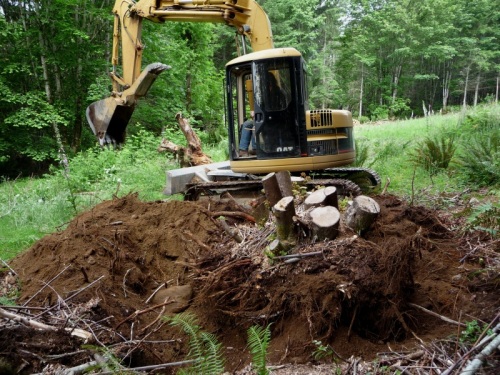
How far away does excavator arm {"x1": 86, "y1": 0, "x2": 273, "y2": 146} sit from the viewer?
6633 mm

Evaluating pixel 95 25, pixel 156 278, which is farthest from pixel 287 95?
pixel 95 25

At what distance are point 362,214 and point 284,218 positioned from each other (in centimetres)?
60

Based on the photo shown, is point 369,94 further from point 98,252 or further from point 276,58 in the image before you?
point 98,252

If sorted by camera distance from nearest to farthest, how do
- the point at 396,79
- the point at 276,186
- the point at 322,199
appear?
the point at 322,199
the point at 276,186
the point at 396,79

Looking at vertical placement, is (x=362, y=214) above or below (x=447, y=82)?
above

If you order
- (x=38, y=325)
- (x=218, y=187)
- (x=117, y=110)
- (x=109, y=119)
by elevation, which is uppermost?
(x=117, y=110)

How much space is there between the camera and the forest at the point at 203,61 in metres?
13.9

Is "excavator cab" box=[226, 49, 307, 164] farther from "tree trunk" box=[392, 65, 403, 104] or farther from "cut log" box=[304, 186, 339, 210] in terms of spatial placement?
"tree trunk" box=[392, 65, 403, 104]

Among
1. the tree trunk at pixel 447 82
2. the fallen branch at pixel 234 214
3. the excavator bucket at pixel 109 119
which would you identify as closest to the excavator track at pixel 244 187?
the fallen branch at pixel 234 214

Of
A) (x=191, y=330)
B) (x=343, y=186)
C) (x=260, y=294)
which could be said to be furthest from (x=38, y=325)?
(x=343, y=186)

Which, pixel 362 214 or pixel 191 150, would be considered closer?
pixel 362 214

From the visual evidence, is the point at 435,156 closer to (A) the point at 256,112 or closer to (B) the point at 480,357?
(A) the point at 256,112

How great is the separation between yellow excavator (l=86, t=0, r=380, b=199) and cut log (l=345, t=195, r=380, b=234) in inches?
74.3

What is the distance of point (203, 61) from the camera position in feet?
57.2
